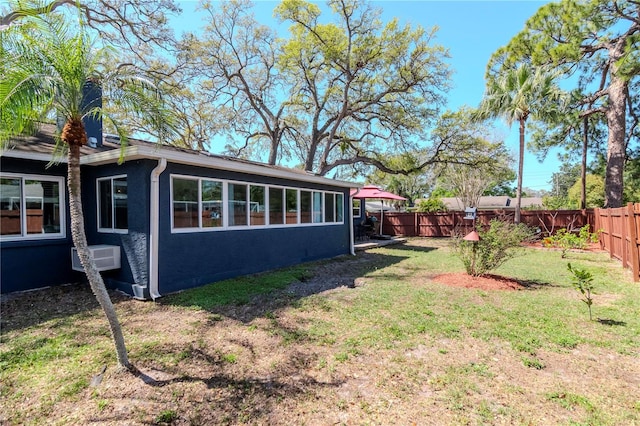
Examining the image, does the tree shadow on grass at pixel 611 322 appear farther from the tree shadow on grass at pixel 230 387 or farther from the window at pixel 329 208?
the window at pixel 329 208

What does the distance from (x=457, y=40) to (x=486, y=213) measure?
8.51 meters

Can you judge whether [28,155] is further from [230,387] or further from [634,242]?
[634,242]

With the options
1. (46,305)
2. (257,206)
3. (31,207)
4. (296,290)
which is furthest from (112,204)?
(296,290)

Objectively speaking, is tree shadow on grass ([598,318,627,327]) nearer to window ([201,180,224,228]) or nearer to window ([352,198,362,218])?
window ([201,180,224,228])

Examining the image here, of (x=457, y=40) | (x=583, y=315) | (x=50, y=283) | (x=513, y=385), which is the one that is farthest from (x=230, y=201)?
(x=457, y=40)

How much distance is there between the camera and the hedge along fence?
1527cm

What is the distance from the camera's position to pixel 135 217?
5.96 m

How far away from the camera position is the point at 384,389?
2.98 meters

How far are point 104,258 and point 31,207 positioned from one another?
5.93 feet

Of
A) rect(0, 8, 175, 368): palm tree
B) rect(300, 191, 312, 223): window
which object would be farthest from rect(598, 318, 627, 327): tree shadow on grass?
rect(300, 191, 312, 223): window

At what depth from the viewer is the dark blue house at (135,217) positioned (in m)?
5.84

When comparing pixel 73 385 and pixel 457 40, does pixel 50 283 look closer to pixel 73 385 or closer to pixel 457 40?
pixel 73 385

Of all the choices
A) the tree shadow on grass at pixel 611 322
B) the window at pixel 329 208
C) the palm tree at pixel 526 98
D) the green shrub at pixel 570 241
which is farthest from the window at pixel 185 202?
the palm tree at pixel 526 98

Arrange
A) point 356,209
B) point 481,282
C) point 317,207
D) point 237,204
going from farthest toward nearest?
point 356,209
point 317,207
point 237,204
point 481,282
